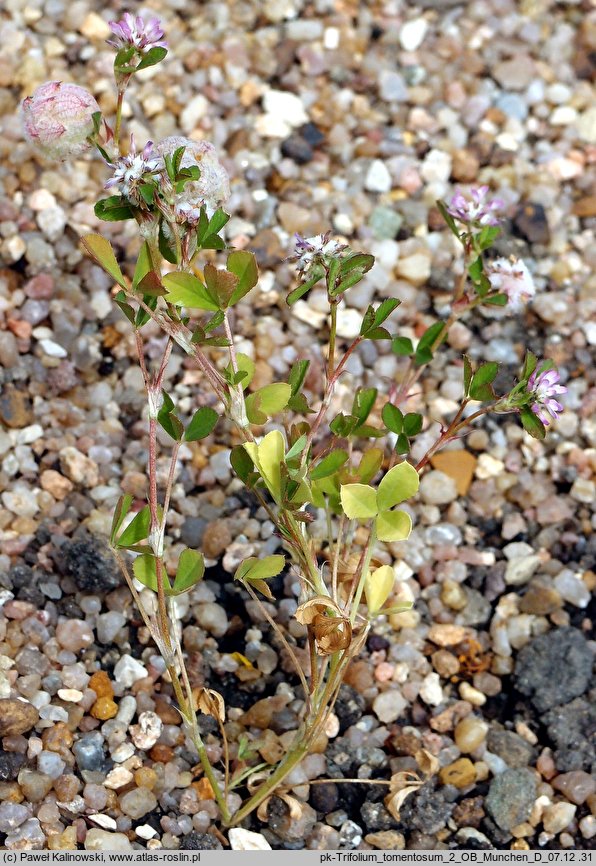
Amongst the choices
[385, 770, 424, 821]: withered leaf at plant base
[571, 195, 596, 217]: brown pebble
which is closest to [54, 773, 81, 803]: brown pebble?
[385, 770, 424, 821]: withered leaf at plant base

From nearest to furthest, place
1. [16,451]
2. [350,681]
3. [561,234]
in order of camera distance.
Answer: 1. [350,681]
2. [16,451]
3. [561,234]

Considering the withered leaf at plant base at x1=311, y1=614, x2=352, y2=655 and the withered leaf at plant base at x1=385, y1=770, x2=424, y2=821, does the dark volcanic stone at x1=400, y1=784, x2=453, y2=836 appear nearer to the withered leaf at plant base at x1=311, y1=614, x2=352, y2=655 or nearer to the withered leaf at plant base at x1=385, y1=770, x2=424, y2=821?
the withered leaf at plant base at x1=385, y1=770, x2=424, y2=821

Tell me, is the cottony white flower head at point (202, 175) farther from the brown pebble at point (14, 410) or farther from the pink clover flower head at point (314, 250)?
the brown pebble at point (14, 410)

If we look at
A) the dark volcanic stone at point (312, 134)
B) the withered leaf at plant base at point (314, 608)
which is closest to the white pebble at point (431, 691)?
the withered leaf at plant base at point (314, 608)

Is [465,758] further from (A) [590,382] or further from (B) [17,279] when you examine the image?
(B) [17,279]

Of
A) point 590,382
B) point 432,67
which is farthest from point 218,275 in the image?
point 432,67
